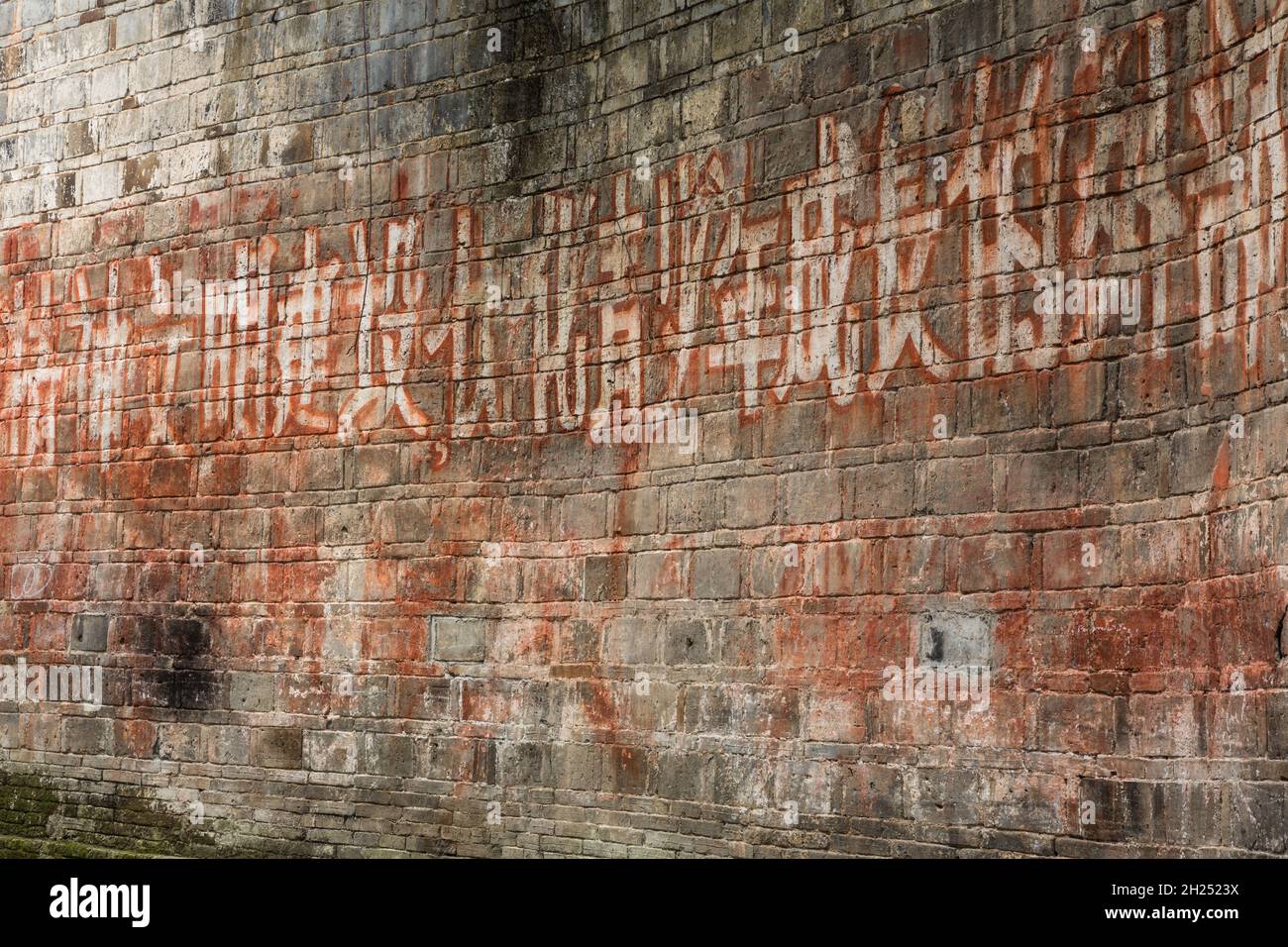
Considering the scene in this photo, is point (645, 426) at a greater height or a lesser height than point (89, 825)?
greater

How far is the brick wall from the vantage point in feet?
24.3

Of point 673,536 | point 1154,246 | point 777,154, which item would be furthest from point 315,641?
point 1154,246

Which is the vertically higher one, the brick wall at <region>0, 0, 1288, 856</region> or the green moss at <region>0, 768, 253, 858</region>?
the brick wall at <region>0, 0, 1288, 856</region>

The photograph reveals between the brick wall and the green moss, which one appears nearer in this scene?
the brick wall

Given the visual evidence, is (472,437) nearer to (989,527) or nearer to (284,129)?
(284,129)

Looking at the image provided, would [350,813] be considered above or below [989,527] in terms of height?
below

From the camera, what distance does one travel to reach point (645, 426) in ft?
31.9

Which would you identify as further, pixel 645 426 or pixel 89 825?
pixel 89 825

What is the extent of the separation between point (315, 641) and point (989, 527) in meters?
4.73

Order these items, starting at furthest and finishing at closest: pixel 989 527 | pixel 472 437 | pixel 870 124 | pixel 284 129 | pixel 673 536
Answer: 1. pixel 284 129
2. pixel 472 437
3. pixel 673 536
4. pixel 870 124
5. pixel 989 527

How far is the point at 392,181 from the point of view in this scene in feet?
36.1

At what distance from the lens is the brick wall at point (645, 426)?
24.3ft

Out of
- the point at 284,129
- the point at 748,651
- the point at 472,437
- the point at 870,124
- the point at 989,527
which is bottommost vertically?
the point at 748,651

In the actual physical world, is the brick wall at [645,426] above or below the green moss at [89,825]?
above
